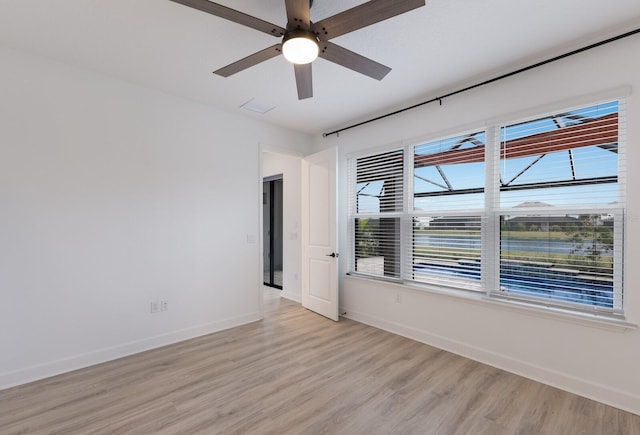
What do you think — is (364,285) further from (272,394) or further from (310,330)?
(272,394)

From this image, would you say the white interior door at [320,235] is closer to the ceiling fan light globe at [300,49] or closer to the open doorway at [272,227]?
the open doorway at [272,227]

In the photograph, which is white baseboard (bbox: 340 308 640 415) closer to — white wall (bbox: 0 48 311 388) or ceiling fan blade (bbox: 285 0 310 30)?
white wall (bbox: 0 48 311 388)

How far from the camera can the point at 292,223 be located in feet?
17.4

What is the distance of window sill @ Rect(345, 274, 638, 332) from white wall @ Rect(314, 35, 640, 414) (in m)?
0.03

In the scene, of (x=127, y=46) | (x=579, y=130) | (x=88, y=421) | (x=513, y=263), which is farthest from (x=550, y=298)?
(x=127, y=46)

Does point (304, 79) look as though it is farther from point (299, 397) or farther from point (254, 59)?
point (299, 397)

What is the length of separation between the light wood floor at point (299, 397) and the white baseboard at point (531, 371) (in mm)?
69

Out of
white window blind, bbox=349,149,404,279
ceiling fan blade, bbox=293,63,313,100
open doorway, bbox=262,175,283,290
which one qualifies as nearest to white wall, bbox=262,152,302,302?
open doorway, bbox=262,175,283,290

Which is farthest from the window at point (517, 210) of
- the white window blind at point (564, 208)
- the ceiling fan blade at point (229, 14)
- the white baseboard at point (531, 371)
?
the ceiling fan blade at point (229, 14)

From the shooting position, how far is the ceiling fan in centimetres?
154

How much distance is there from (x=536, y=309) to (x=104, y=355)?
391 cm

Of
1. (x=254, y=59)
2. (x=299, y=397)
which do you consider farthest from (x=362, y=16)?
(x=299, y=397)

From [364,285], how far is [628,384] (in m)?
2.47

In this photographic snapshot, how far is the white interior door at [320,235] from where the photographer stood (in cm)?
407
